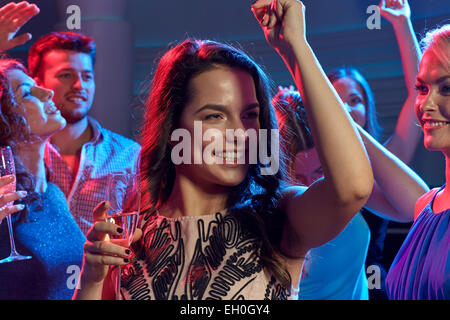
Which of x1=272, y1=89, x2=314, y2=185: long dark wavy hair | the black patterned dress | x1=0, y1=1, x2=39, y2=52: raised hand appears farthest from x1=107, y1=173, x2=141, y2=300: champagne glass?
x1=0, y1=1, x2=39, y2=52: raised hand

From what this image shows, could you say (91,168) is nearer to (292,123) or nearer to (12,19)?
(12,19)

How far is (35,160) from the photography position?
202 centimetres

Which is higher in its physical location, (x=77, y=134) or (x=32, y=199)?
(x=77, y=134)

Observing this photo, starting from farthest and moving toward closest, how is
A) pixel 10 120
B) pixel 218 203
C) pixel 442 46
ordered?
pixel 10 120 → pixel 442 46 → pixel 218 203

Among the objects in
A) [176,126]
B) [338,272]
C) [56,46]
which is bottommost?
[338,272]

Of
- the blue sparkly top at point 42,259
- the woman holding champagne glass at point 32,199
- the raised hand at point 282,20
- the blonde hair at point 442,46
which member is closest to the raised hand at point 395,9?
the blonde hair at point 442,46

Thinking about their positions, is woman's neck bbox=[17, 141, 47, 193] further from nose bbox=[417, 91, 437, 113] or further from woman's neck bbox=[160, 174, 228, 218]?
nose bbox=[417, 91, 437, 113]

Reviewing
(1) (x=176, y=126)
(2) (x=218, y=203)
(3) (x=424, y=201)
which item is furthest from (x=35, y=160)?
(3) (x=424, y=201)

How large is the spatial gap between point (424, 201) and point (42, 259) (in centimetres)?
133

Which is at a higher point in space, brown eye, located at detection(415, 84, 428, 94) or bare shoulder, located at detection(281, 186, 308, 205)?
brown eye, located at detection(415, 84, 428, 94)

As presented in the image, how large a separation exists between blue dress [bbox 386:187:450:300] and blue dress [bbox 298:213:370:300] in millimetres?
249

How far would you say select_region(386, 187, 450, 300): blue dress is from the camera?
133 cm

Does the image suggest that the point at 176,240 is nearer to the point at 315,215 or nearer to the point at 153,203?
the point at 153,203

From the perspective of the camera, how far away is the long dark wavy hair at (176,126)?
1.25 meters
